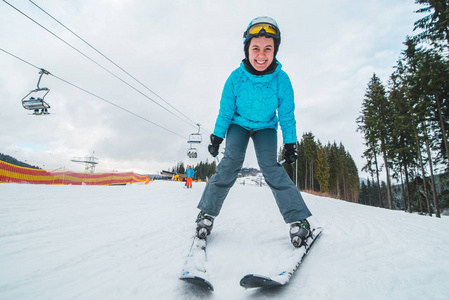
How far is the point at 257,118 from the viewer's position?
195 centimetres

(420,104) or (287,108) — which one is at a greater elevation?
(420,104)

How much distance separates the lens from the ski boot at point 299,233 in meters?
1.43

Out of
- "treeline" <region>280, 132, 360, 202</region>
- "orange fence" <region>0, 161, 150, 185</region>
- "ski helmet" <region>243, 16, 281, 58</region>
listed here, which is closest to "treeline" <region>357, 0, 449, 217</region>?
"ski helmet" <region>243, 16, 281, 58</region>

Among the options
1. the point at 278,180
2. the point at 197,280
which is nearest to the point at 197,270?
the point at 197,280

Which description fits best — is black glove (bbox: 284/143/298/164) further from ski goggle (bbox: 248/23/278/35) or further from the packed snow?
ski goggle (bbox: 248/23/278/35)

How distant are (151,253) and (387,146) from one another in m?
23.5

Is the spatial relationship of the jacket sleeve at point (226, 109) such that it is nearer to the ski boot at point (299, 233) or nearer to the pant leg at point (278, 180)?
the pant leg at point (278, 180)

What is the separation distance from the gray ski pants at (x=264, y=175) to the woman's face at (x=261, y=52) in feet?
2.10

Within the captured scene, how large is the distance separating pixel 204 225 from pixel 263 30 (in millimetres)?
1885

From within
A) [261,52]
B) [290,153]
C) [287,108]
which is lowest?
[290,153]

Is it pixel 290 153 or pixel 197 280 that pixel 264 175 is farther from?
pixel 197 280

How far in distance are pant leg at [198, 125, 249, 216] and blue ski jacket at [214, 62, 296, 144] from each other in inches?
4.6

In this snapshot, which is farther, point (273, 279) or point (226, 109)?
point (226, 109)

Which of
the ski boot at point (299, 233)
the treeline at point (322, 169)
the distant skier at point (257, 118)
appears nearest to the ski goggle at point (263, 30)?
the distant skier at point (257, 118)
